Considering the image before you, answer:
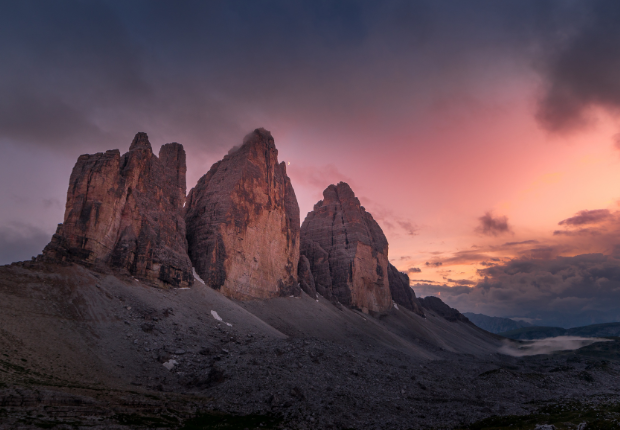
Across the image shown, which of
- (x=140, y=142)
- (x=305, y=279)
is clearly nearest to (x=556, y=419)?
(x=140, y=142)

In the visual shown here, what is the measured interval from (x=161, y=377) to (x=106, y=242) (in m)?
37.6

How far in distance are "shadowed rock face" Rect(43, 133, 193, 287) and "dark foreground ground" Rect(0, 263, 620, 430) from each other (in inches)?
208

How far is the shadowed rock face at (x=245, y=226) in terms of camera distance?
100625 mm

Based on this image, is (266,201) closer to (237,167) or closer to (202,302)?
(237,167)

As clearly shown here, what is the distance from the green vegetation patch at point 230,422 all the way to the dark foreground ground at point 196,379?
0.35 ft

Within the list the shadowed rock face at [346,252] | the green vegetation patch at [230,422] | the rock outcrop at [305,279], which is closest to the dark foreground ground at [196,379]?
the green vegetation patch at [230,422]

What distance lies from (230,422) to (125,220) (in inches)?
2278

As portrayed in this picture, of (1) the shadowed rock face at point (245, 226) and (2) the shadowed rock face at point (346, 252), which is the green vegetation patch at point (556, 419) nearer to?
(1) the shadowed rock face at point (245, 226)

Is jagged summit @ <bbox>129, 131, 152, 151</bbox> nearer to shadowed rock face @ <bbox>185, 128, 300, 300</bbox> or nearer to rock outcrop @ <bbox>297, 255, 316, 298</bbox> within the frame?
shadowed rock face @ <bbox>185, 128, 300, 300</bbox>

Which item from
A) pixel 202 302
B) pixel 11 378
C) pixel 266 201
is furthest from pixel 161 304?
pixel 266 201

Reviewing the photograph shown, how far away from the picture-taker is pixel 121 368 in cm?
4516

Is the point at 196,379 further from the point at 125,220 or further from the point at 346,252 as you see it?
the point at 346,252

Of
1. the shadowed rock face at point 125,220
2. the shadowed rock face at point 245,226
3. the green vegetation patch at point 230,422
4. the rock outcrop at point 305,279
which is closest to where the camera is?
the green vegetation patch at point 230,422

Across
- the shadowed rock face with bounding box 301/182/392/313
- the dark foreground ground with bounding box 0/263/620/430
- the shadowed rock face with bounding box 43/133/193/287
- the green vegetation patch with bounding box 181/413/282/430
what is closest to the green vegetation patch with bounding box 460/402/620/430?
the dark foreground ground with bounding box 0/263/620/430
